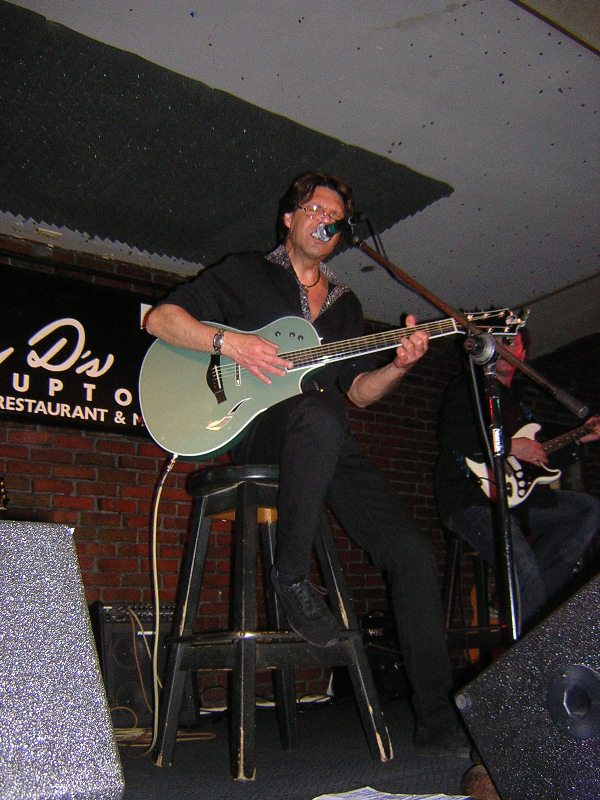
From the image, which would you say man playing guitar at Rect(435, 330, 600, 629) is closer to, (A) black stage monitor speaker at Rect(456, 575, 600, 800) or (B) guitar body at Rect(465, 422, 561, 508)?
(B) guitar body at Rect(465, 422, 561, 508)

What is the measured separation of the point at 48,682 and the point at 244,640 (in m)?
1.17

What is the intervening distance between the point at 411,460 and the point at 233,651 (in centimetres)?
328

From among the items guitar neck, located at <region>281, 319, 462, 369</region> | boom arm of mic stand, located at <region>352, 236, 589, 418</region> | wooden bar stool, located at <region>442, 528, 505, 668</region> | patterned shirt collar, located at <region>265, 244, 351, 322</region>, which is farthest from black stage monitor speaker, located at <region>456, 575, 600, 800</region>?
wooden bar stool, located at <region>442, 528, 505, 668</region>

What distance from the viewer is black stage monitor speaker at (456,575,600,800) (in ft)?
2.75

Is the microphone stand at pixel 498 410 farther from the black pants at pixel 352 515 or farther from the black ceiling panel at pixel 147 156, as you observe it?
the black ceiling panel at pixel 147 156

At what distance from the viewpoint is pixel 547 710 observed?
0.88m

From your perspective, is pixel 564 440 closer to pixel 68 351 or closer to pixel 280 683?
pixel 280 683

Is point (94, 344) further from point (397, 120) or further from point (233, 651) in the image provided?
point (233, 651)

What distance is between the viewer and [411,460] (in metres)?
4.91

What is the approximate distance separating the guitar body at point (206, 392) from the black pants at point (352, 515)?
72 mm

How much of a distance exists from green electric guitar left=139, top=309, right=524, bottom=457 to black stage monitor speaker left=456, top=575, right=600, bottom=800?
118 centimetres

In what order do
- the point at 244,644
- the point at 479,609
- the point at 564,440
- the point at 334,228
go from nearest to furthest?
the point at 244,644 → the point at 334,228 → the point at 564,440 → the point at 479,609

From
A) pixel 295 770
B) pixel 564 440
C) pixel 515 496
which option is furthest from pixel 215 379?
pixel 564 440

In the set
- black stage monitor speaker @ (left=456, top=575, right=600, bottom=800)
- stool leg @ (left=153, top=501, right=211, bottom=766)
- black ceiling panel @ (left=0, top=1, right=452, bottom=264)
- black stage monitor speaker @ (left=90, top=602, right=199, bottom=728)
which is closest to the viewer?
black stage monitor speaker @ (left=456, top=575, right=600, bottom=800)
